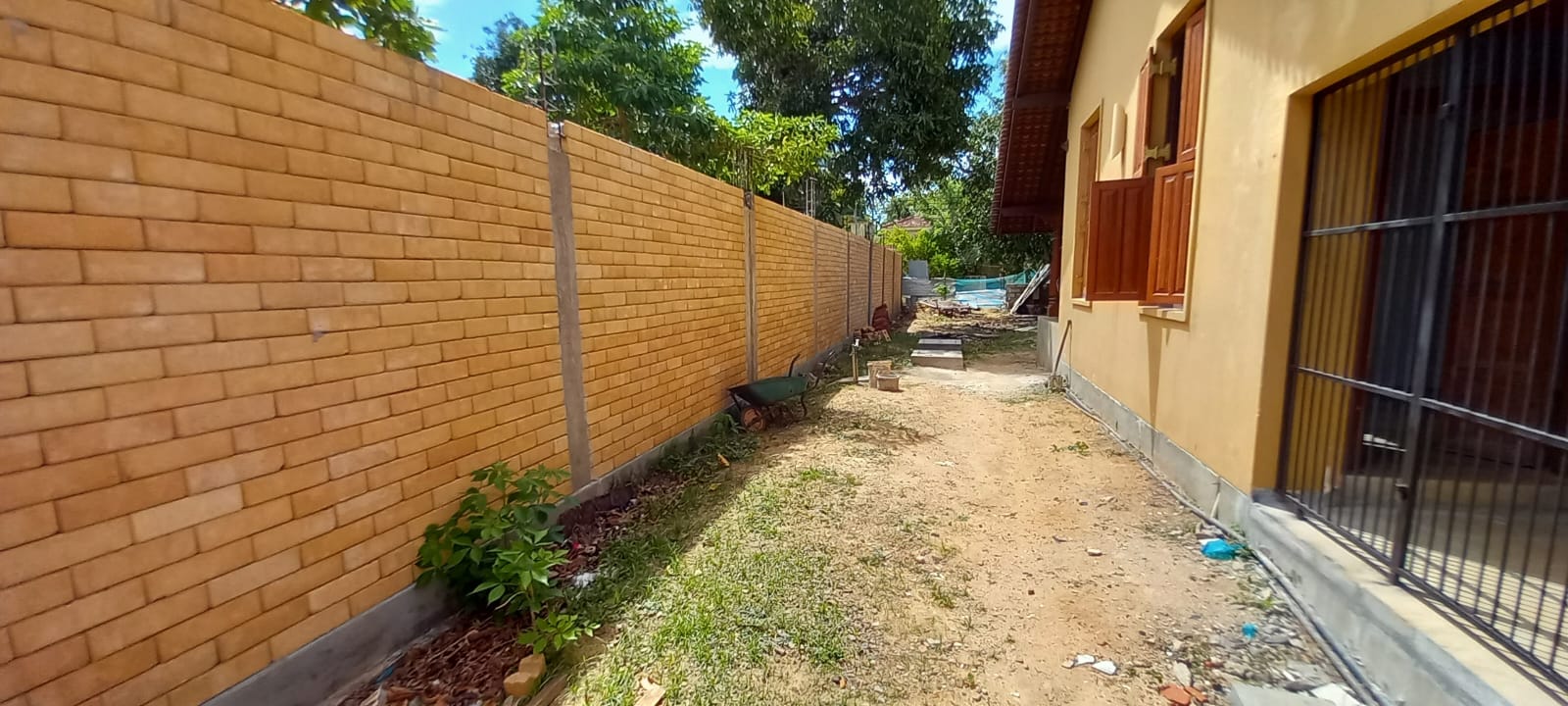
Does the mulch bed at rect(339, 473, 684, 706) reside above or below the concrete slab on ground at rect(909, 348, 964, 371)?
below

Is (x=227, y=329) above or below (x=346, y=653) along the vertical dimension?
above

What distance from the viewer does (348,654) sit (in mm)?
2305

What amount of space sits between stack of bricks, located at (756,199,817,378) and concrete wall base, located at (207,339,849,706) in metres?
4.59

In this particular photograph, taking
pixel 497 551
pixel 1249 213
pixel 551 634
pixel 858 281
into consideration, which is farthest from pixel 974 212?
pixel 551 634

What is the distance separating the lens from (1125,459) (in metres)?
5.08

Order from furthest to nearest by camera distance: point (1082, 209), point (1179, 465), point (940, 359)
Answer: point (940, 359) → point (1082, 209) → point (1179, 465)

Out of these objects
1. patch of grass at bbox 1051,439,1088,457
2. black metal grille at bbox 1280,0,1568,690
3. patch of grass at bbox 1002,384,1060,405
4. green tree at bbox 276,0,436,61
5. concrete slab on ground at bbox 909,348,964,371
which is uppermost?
green tree at bbox 276,0,436,61

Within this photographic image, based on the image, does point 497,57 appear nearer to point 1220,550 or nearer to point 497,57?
point 497,57

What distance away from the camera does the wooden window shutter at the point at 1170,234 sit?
443 centimetres

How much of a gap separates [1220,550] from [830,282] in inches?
307

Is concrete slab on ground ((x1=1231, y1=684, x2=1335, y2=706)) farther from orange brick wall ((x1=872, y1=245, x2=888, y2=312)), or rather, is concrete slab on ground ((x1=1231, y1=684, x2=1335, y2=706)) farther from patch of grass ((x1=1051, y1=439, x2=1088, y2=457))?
orange brick wall ((x1=872, y1=245, x2=888, y2=312))

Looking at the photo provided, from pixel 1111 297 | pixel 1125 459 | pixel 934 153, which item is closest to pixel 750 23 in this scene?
pixel 934 153

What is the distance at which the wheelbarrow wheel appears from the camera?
6.07m

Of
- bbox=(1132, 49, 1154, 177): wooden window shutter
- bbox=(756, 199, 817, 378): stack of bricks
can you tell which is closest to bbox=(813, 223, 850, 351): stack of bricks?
bbox=(756, 199, 817, 378): stack of bricks
